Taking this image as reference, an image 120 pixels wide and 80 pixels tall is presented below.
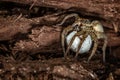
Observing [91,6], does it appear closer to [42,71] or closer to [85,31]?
[85,31]

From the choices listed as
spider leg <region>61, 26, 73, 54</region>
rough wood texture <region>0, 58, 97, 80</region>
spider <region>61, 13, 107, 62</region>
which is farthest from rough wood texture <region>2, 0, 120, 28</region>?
rough wood texture <region>0, 58, 97, 80</region>

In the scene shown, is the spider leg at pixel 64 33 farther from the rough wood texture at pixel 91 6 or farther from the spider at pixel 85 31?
the rough wood texture at pixel 91 6

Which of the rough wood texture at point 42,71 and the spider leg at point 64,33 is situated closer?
the rough wood texture at point 42,71

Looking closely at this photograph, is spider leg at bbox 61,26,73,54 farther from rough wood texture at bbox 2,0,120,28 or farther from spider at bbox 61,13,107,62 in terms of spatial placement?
rough wood texture at bbox 2,0,120,28

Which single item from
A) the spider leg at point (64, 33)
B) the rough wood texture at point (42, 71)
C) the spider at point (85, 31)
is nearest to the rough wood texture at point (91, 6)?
the spider at point (85, 31)

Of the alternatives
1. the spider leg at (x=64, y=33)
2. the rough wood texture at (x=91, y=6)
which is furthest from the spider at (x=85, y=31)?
the rough wood texture at (x=91, y=6)

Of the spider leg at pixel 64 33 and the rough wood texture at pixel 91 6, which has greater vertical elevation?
the rough wood texture at pixel 91 6

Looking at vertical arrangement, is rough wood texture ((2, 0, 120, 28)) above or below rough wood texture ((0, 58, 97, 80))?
above

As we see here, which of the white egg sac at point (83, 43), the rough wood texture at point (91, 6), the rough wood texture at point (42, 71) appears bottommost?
the rough wood texture at point (42, 71)

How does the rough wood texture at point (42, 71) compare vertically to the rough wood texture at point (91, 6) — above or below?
below

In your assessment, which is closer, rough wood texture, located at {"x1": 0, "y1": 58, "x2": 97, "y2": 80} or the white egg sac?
rough wood texture, located at {"x1": 0, "y1": 58, "x2": 97, "y2": 80}

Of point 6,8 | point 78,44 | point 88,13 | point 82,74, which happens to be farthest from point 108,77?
point 6,8
